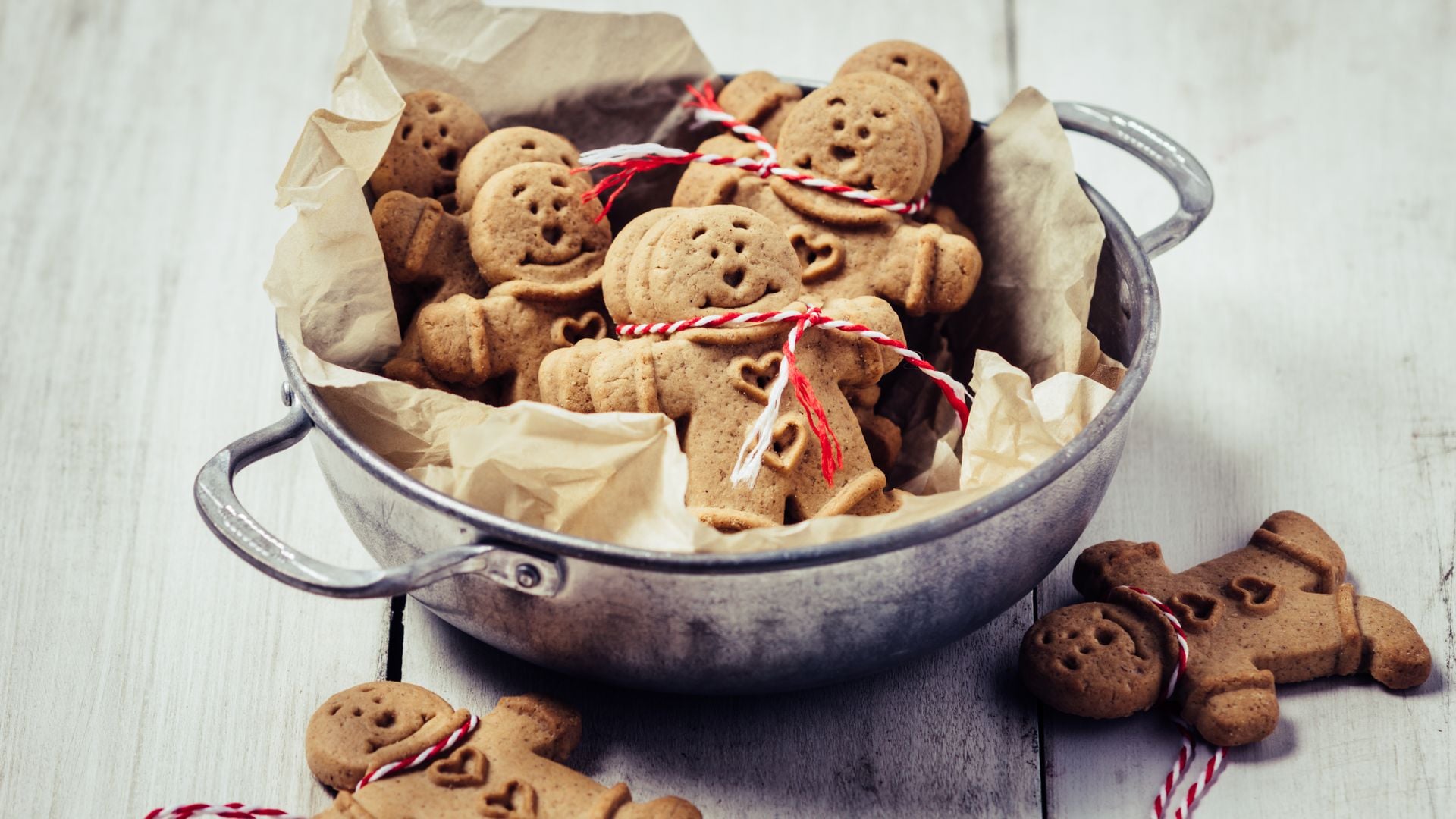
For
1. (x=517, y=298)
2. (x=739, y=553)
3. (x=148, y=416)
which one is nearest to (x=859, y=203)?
(x=517, y=298)

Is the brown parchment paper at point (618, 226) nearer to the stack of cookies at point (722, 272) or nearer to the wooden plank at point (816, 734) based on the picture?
the stack of cookies at point (722, 272)

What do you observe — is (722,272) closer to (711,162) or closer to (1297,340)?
(711,162)

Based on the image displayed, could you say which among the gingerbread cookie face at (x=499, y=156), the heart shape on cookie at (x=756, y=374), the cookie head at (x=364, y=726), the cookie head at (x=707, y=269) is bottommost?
the cookie head at (x=364, y=726)

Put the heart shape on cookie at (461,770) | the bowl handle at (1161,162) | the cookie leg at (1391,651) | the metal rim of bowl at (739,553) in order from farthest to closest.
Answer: the bowl handle at (1161,162) → the cookie leg at (1391,651) → the heart shape on cookie at (461,770) → the metal rim of bowl at (739,553)

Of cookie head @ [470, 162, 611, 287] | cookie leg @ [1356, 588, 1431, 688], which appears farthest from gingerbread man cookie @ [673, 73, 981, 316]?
cookie leg @ [1356, 588, 1431, 688]

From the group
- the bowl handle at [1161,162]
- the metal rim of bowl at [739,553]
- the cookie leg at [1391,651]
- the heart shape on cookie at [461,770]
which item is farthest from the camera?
the bowl handle at [1161,162]

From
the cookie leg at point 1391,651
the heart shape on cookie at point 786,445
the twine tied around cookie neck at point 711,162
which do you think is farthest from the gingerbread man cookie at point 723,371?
the cookie leg at point 1391,651
